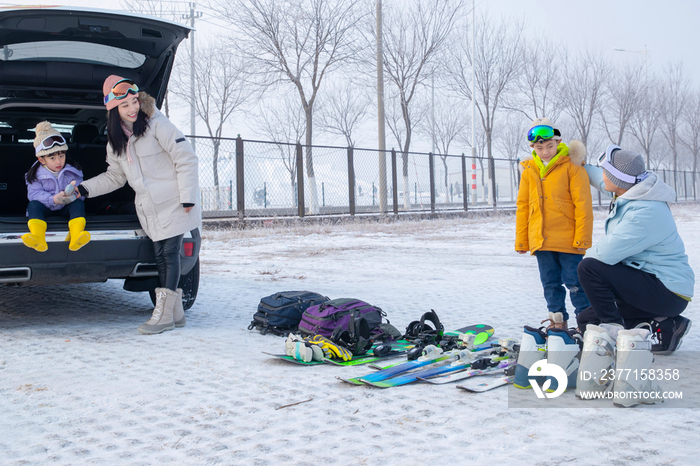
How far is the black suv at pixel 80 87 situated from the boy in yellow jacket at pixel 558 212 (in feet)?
7.94

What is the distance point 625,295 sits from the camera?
9.84 feet

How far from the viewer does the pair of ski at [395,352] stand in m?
3.00

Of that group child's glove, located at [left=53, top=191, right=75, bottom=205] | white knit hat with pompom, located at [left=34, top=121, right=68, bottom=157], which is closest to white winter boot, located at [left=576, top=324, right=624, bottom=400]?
child's glove, located at [left=53, top=191, right=75, bottom=205]

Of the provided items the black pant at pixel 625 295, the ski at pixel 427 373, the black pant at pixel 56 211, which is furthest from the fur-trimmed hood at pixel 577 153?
the black pant at pixel 56 211

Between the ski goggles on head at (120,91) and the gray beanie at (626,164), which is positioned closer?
the gray beanie at (626,164)

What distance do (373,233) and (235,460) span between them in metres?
10.5

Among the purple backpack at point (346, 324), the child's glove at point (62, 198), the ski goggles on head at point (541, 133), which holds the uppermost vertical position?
the ski goggles on head at point (541, 133)

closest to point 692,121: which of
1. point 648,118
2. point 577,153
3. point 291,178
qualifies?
point 648,118

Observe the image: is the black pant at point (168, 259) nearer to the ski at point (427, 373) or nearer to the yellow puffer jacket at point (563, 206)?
the ski at point (427, 373)

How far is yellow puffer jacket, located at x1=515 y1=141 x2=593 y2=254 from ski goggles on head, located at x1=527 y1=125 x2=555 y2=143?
0.19 m

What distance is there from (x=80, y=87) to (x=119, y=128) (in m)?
0.70

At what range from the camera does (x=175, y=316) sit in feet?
12.7

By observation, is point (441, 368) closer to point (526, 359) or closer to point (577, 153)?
point (526, 359)

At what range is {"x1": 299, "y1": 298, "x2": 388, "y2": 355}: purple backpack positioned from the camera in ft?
10.4
